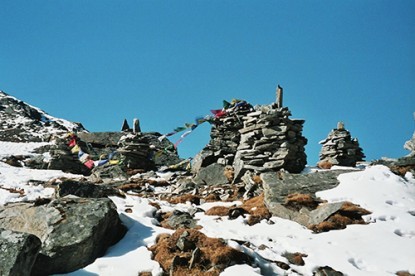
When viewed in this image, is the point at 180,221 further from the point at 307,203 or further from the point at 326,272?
the point at 326,272

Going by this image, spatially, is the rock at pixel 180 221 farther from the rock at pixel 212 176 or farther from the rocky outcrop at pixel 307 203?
the rock at pixel 212 176

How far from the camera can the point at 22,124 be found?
6400 cm

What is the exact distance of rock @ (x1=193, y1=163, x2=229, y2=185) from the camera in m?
23.5

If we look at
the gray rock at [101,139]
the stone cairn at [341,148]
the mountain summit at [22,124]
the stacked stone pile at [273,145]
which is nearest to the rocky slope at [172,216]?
the stacked stone pile at [273,145]

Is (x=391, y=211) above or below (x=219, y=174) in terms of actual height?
below

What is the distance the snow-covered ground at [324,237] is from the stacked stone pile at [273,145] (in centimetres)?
413

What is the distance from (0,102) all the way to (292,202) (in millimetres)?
84273

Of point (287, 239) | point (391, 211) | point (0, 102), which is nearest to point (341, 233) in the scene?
point (287, 239)

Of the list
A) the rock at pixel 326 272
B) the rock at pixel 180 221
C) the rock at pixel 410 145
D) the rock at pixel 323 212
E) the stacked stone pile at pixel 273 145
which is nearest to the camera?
the rock at pixel 326 272

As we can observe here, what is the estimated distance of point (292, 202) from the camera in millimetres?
14641

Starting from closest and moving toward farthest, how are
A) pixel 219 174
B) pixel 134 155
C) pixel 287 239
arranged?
pixel 287 239, pixel 219 174, pixel 134 155

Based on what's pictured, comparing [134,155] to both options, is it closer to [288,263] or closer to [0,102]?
[288,263]

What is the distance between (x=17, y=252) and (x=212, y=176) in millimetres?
17407

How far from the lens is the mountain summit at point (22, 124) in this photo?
54.3m
